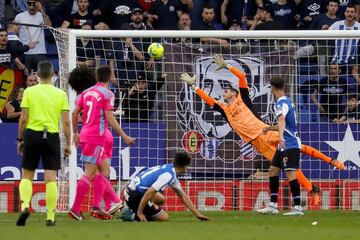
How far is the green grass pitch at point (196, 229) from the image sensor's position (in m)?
14.3

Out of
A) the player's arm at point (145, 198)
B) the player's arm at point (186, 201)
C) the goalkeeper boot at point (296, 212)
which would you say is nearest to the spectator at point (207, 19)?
the goalkeeper boot at point (296, 212)

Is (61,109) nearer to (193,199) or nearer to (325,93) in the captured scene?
(193,199)

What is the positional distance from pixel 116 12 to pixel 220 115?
463 cm

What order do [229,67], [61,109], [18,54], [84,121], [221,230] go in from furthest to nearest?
[18,54] → [229,67] → [84,121] → [61,109] → [221,230]

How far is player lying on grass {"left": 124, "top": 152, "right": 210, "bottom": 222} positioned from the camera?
1689 cm

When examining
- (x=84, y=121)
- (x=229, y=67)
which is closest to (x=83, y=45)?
(x=229, y=67)

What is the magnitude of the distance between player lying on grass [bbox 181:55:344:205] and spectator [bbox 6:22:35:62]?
4.78 meters

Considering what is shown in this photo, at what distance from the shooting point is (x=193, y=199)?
864 inches

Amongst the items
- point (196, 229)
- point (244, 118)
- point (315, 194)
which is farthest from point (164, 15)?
point (196, 229)

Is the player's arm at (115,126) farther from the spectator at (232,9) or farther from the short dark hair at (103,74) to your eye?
the spectator at (232,9)

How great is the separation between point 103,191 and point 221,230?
3140 mm

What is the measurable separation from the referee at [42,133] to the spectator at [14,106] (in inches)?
293

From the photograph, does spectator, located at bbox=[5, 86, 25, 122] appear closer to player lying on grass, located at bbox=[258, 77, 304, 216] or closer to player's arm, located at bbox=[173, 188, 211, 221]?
player lying on grass, located at bbox=[258, 77, 304, 216]

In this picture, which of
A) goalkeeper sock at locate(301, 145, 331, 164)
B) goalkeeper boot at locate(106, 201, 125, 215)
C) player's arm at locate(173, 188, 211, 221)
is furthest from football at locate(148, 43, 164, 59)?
player's arm at locate(173, 188, 211, 221)
